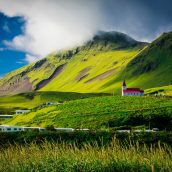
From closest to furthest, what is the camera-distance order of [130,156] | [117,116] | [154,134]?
[130,156], [154,134], [117,116]

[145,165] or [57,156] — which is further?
[57,156]

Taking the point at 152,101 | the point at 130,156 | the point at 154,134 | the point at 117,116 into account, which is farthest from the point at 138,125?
the point at 130,156

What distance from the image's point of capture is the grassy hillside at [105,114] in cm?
8144

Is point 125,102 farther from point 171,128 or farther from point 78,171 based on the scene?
point 78,171

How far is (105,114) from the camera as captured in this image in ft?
292

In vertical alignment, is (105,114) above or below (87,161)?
above

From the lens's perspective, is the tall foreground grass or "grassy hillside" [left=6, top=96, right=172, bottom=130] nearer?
the tall foreground grass

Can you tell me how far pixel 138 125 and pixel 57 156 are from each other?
61.0 m

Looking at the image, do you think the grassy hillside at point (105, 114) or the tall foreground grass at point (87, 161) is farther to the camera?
the grassy hillside at point (105, 114)

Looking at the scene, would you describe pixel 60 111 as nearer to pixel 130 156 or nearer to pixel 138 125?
pixel 138 125

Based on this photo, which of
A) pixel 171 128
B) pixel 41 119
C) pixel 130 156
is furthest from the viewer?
pixel 41 119

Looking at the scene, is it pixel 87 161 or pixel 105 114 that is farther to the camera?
pixel 105 114

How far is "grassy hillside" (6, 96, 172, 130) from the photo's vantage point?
8144 cm

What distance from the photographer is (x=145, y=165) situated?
1825 cm
